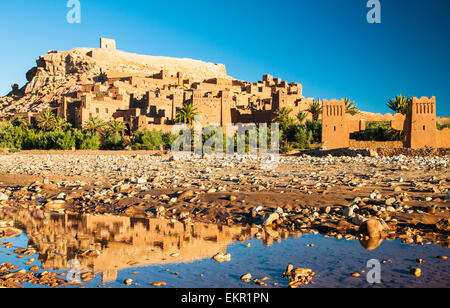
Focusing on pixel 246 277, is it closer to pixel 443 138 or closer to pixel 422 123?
pixel 422 123

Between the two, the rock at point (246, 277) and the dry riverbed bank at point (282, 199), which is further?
the dry riverbed bank at point (282, 199)

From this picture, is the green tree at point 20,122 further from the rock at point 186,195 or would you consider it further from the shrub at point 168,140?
the rock at point 186,195

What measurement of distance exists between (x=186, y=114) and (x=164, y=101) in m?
4.12

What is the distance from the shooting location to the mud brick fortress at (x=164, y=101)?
81.6 ft

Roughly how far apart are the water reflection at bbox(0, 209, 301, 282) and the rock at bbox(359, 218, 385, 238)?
1020 mm

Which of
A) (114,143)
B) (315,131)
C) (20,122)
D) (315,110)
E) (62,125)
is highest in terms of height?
(315,110)

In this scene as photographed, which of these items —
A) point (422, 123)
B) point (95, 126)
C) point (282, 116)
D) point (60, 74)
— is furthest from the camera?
point (60, 74)

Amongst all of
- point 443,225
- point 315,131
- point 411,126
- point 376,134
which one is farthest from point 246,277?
point 315,131

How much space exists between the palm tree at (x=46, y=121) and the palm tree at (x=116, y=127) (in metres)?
8.22

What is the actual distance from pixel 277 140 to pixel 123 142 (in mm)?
14189

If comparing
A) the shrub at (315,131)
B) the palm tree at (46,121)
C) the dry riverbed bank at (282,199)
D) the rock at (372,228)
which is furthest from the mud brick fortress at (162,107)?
the rock at (372,228)

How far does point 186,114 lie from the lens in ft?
141

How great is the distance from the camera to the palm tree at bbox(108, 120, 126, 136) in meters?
40.0
